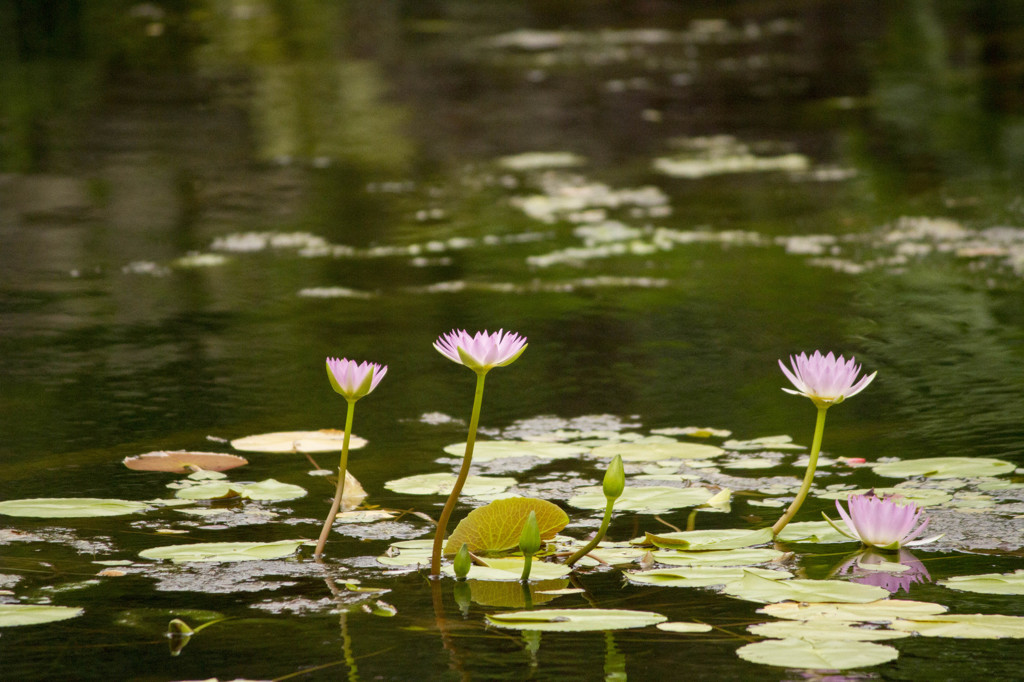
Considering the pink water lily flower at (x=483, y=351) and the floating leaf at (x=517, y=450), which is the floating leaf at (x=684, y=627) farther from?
the floating leaf at (x=517, y=450)

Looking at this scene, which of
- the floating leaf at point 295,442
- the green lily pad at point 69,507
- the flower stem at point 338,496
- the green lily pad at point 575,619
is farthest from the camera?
the floating leaf at point 295,442

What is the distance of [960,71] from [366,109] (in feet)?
12.7

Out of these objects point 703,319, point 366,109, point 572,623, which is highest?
point 366,109

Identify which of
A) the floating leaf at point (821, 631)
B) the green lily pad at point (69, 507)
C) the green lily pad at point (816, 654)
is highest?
the green lily pad at point (69, 507)

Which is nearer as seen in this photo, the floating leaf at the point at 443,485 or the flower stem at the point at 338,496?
the flower stem at the point at 338,496

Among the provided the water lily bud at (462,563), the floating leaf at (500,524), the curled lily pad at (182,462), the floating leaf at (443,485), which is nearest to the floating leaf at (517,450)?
the floating leaf at (443,485)

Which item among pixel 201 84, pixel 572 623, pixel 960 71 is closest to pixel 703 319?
pixel 572 623

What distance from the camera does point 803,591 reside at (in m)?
1.36

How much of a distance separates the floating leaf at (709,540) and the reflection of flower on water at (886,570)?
11cm

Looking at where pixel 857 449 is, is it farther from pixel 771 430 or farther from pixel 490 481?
pixel 490 481

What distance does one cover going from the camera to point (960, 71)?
8055 mm

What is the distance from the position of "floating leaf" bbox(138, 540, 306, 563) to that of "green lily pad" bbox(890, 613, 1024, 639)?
2.37 feet

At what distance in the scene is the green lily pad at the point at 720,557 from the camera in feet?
4.92

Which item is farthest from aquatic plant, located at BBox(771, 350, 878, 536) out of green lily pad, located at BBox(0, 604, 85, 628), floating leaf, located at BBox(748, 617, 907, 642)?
green lily pad, located at BBox(0, 604, 85, 628)
